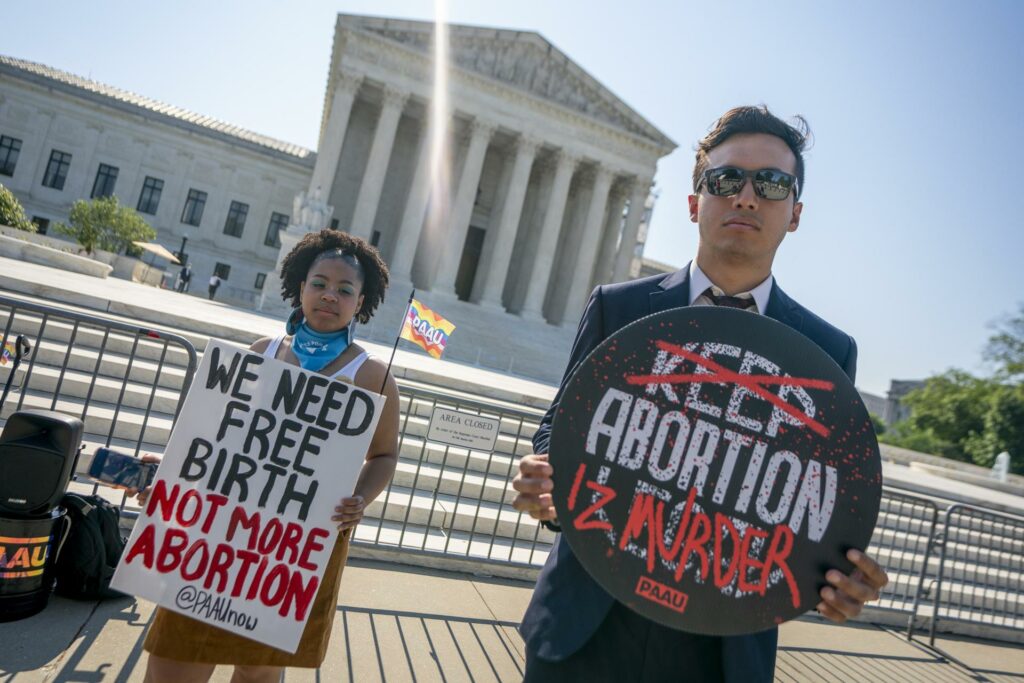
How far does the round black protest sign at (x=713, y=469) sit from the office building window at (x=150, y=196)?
5106cm

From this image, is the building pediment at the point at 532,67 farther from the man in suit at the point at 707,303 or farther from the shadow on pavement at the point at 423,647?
the man in suit at the point at 707,303

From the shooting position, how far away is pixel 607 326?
178 cm

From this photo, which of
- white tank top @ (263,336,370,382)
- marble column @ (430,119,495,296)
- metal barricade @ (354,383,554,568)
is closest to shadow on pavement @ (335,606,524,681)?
metal barricade @ (354,383,554,568)

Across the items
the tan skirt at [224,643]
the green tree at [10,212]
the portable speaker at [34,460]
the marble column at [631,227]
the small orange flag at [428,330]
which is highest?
the marble column at [631,227]

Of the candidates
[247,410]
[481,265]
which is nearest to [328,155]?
[481,265]

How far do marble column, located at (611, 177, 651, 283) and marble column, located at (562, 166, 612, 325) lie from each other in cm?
167

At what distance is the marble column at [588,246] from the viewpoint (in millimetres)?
37375

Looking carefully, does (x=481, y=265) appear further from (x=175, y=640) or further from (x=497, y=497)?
(x=175, y=640)

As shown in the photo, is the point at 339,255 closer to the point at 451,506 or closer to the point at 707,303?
the point at 707,303

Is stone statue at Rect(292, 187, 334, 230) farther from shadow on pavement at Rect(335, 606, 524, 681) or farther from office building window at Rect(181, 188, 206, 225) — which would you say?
shadow on pavement at Rect(335, 606, 524, 681)

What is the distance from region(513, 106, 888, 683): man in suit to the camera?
1494 millimetres

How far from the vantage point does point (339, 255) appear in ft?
8.21

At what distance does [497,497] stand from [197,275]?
43.9 m

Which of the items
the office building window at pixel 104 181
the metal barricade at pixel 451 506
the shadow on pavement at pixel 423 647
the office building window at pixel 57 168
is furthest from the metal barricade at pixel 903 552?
the office building window at pixel 57 168
